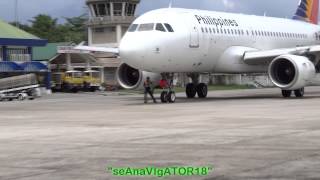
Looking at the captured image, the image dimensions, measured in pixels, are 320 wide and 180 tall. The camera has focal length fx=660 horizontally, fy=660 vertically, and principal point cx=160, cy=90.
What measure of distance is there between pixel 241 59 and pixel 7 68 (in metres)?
20.2

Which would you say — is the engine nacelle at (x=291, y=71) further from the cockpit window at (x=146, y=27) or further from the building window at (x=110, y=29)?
the building window at (x=110, y=29)

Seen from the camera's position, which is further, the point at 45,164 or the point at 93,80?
the point at 93,80

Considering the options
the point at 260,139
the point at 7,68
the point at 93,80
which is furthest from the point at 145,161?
the point at 93,80

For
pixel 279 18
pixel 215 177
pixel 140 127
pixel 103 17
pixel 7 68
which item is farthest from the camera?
pixel 103 17

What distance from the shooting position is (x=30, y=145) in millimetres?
12641

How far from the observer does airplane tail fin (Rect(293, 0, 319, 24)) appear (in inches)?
1700

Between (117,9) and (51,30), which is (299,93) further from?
(51,30)

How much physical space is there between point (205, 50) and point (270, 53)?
10.7 ft

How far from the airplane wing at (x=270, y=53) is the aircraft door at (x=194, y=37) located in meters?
3.43

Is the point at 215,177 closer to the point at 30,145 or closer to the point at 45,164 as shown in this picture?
the point at 45,164

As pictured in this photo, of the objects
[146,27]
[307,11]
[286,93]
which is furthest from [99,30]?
[146,27]

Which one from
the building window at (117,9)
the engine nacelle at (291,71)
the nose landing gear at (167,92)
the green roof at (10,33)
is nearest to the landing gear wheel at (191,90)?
the nose landing gear at (167,92)

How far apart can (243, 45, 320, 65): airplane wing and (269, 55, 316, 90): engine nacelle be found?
642 mm

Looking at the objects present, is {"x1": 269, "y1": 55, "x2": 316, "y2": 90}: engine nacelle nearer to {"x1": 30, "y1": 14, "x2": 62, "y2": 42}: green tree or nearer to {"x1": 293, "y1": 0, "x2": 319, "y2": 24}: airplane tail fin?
{"x1": 293, "y1": 0, "x2": 319, "y2": 24}: airplane tail fin
